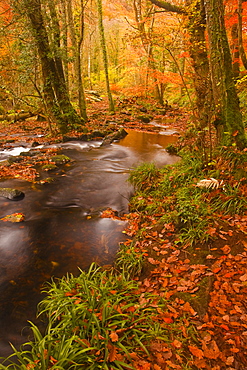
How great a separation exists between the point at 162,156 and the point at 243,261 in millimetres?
6778

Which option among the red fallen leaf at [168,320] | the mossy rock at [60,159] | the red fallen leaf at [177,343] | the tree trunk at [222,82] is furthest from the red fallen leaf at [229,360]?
the mossy rock at [60,159]

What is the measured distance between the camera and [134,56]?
22.0 meters

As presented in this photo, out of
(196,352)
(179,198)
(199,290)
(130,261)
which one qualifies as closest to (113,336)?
(196,352)

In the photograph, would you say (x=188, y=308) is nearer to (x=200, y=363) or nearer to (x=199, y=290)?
(x=199, y=290)

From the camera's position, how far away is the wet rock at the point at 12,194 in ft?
22.0

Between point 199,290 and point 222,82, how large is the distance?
4458 millimetres

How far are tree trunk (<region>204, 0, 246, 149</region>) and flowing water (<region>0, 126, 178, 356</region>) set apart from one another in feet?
10.7

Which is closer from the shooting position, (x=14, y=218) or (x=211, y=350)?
(x=211, y=350)

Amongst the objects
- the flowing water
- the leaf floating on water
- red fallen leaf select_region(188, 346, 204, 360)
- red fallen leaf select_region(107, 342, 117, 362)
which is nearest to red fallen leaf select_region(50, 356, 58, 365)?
red fallen leaf select_region(107, 342, 117, 362)

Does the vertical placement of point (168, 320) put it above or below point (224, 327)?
below

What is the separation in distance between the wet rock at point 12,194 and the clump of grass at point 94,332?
4.04 metres

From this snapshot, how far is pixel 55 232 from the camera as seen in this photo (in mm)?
5332

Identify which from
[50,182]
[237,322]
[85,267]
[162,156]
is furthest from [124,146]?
[237,322]

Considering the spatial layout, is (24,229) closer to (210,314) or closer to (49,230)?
(49,230)
